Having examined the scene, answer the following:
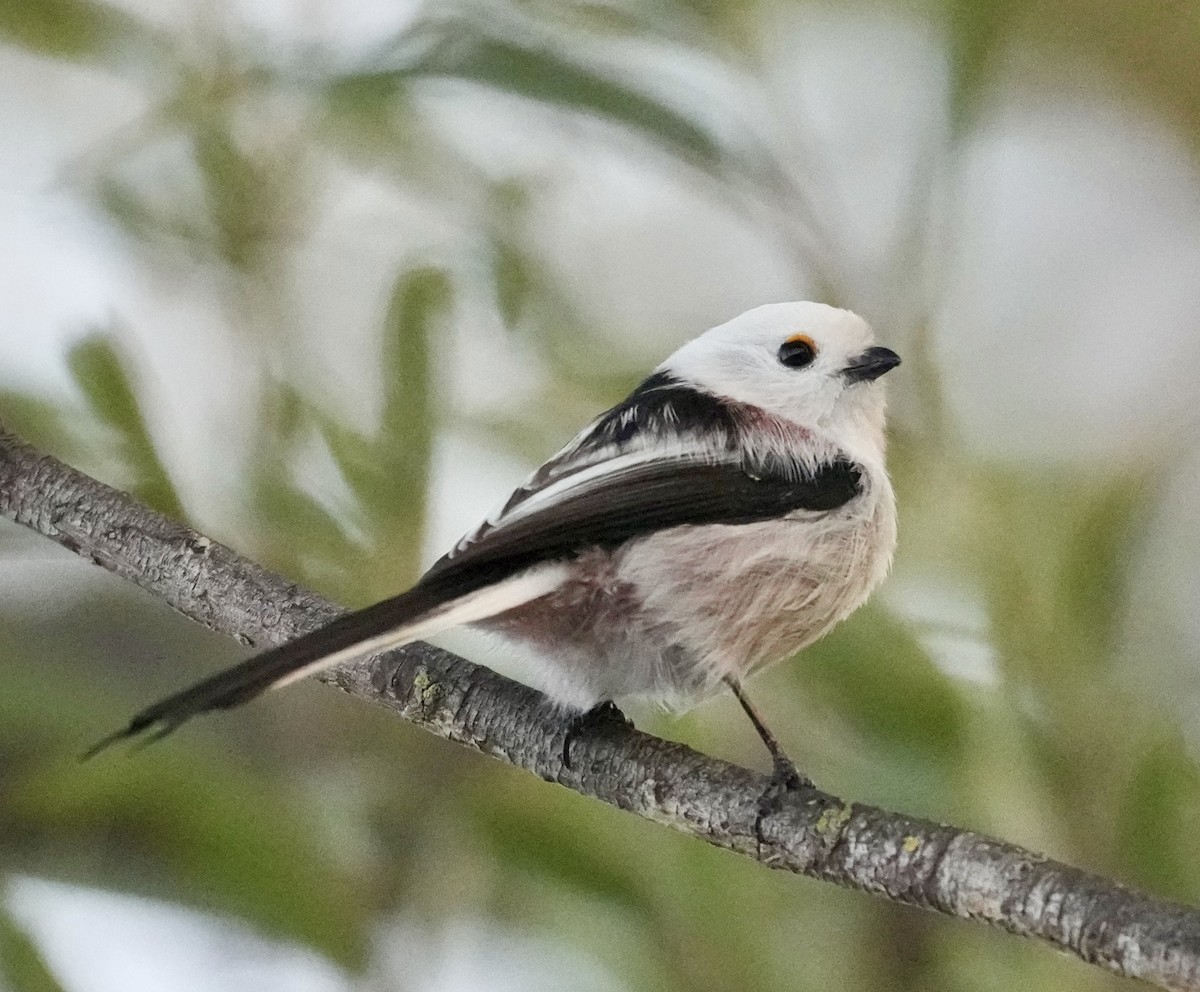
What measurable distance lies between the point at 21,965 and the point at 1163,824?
2.47 ft

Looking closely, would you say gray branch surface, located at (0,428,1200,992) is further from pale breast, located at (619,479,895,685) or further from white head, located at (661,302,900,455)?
white head, located at (661,302,900,455)

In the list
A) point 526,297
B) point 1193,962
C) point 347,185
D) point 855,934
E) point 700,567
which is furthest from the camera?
point 347,185

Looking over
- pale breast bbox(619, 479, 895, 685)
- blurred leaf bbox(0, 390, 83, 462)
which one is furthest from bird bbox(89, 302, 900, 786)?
blurred leaf bbox(0, 390, 83, 462)

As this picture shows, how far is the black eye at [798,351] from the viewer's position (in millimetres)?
954

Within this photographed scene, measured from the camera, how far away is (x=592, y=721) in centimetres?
81

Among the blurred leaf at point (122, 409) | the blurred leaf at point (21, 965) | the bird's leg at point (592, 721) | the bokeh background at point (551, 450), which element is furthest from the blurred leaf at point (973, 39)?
the blurred leaf at point (21, 965)

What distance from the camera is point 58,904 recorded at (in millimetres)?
957

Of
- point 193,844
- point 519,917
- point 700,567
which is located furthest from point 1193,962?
point 193,844

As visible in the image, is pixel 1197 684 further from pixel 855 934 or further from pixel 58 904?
pixel 58 904

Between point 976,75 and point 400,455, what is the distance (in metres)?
0.52

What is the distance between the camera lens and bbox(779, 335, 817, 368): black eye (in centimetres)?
95

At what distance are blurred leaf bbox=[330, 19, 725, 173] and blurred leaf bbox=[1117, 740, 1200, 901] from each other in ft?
1.82

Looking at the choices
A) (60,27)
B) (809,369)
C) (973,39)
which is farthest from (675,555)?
(60,27)

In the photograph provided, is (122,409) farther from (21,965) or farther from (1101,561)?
(1101,561)
